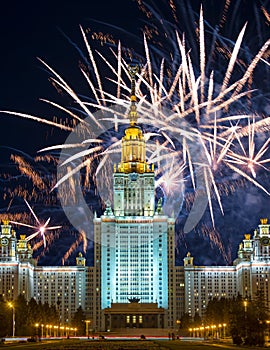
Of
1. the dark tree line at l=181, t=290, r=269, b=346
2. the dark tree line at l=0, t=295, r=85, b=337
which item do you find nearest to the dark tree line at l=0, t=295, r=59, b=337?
the dark tree line at l=0, t=295, r=85, b=337

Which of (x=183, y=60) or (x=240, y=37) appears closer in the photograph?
(x=240, y=37)

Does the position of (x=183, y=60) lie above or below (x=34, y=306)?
above

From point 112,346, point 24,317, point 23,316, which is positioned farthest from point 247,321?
point 23,316

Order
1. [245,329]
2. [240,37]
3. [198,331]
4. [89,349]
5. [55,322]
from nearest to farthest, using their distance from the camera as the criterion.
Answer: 1. [89,349]
2. [240,37]
3. [245,329]
4. [55,322]
5. [198,331]

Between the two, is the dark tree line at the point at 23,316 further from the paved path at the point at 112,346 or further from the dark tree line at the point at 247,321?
the dark tree line at the point at 247,321

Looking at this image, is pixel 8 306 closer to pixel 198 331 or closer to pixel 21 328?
pixel 21 328

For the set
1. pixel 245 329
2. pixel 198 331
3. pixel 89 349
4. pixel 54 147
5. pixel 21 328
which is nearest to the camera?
pixel 89 349

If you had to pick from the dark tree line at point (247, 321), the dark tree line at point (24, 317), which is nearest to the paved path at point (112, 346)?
the dark tree line at point (247, 321)

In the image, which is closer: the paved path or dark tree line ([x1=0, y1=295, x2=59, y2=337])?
the paved path

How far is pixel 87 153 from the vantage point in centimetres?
13525

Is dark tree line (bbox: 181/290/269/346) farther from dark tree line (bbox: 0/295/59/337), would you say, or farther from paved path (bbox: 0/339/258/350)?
dark tree line (bbox: 0/295/59/337)

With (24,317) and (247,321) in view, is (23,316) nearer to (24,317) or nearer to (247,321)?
(24,317)

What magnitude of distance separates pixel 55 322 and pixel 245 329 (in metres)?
66.4

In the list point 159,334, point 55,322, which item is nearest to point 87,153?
point 55,322
